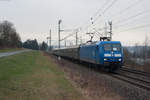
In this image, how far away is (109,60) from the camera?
1612cm

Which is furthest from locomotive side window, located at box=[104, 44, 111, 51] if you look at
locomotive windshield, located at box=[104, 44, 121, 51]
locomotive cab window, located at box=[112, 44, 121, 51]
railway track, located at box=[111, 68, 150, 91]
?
railway track, located at box=[111, 68, 150, 91]

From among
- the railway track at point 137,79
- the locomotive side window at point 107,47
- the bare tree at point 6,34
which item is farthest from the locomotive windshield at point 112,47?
the bare tree at point 6,34

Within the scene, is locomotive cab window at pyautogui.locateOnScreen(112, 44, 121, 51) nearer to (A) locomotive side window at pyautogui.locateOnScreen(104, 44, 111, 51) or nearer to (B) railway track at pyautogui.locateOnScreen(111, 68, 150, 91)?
(A) locomotive side window at pyautogui.locateOnScreen(104, 44, 111, 51)

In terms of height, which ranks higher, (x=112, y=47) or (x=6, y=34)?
(x=6, y=34)

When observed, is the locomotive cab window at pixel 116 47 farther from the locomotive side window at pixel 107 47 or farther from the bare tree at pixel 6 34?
the bare tree at pixel 6 34

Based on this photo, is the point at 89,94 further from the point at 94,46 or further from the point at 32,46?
the point at 32,46

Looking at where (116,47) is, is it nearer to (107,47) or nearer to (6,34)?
(107,47)

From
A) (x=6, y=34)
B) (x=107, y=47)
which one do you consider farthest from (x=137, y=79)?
(x=6, y=34)

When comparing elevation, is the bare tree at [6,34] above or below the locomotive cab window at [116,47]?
above

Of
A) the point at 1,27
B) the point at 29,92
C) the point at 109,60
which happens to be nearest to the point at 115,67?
the point at 109,60

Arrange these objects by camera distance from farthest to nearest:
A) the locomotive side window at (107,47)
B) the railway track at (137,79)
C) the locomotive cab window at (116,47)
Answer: the locomotive cab window at (116,47)
the locomotive side window at (107,47)
the railway track at (137,79)

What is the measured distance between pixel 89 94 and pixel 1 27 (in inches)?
2907

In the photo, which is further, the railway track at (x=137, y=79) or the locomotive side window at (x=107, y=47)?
the locomotive side window at (x=107, y=47)

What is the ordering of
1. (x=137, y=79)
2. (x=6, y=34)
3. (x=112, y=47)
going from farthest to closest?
(x=6, y=34) < (x=112, y=47) < (x=137, y=79)
